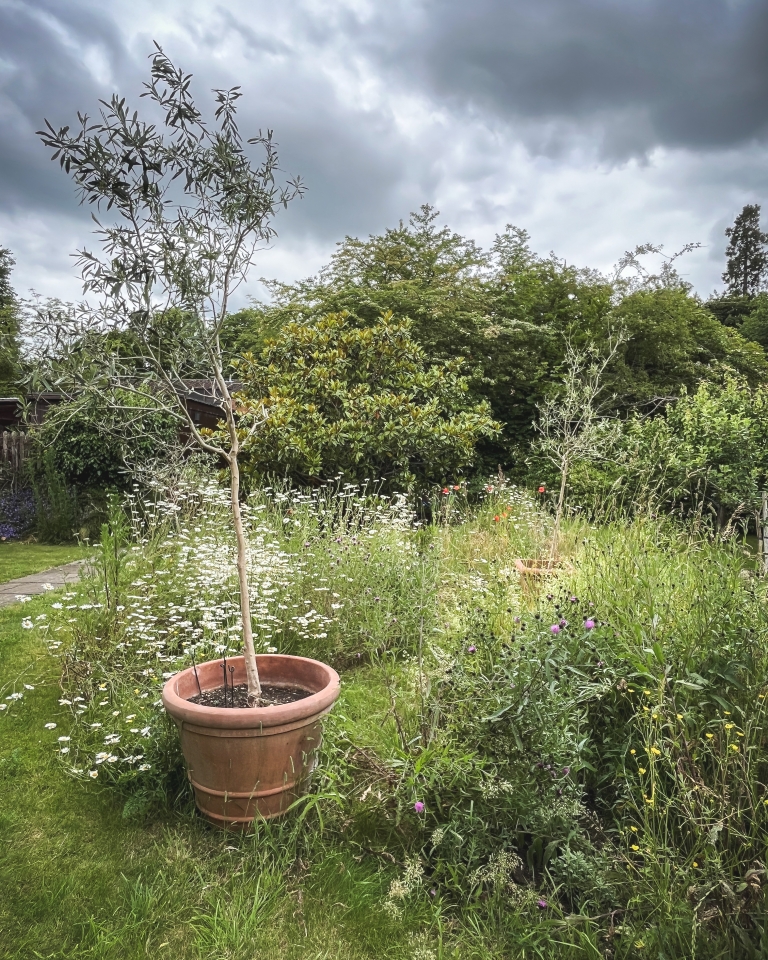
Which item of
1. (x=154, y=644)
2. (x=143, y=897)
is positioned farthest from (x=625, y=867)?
(x=154, y=644)

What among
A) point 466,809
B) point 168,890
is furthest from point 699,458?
point 168,890

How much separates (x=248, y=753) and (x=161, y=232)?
1935mm

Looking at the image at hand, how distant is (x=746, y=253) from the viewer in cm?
3112

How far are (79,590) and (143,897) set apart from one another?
233 centimetres

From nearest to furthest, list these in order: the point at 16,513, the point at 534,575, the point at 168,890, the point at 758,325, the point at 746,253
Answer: the point at 168,890 → the point at 534,575 → the point at 16,513 → the point at 758,325 → the point at 746,253

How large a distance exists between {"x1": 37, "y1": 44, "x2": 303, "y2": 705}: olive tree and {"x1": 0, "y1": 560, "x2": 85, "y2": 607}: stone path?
321cm

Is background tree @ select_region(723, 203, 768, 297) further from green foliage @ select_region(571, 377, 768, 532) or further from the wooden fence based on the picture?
the wooden fence

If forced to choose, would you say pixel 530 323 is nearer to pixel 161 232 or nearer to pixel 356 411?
pixel 356 411

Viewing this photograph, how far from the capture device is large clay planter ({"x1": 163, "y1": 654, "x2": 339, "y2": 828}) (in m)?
2.05

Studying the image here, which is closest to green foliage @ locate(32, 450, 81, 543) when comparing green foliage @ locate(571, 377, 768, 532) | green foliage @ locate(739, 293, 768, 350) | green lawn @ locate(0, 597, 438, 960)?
green lawn @ locate(0, 597, 438, 960)

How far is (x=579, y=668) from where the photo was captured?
228cm

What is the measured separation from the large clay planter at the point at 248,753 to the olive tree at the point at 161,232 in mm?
281

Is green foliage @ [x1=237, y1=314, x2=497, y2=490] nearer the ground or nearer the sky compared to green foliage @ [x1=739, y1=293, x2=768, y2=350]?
nearer the ground

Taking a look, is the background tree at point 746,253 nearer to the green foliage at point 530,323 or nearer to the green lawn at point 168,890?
the green foliage at point 530,323
